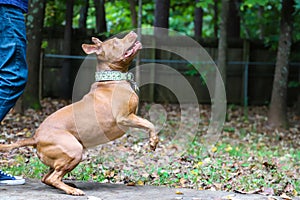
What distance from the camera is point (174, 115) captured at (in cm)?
1162

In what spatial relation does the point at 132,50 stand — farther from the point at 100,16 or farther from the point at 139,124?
the point at 100,16

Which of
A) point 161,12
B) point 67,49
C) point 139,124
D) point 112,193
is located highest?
point 161,12

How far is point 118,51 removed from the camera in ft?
13.1

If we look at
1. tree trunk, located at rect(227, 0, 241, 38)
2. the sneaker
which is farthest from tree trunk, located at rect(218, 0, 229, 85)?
the sneaker

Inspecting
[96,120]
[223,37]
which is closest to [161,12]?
[223,37]

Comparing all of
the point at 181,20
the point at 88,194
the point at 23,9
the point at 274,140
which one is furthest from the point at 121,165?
the point at 181,20

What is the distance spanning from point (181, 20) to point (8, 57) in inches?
740

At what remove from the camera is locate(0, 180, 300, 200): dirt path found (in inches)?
152

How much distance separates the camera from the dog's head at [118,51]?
13.1 ft

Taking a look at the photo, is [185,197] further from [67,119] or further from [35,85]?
[35,85]

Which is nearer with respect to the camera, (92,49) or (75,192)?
(75,192)

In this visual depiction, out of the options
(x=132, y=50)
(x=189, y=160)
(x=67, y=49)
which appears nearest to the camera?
(x=132, y=50)

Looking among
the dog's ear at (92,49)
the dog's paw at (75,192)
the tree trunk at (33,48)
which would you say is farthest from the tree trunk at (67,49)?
the dog's paw at (75,192)

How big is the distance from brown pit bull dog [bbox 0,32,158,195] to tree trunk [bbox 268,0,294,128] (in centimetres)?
713
